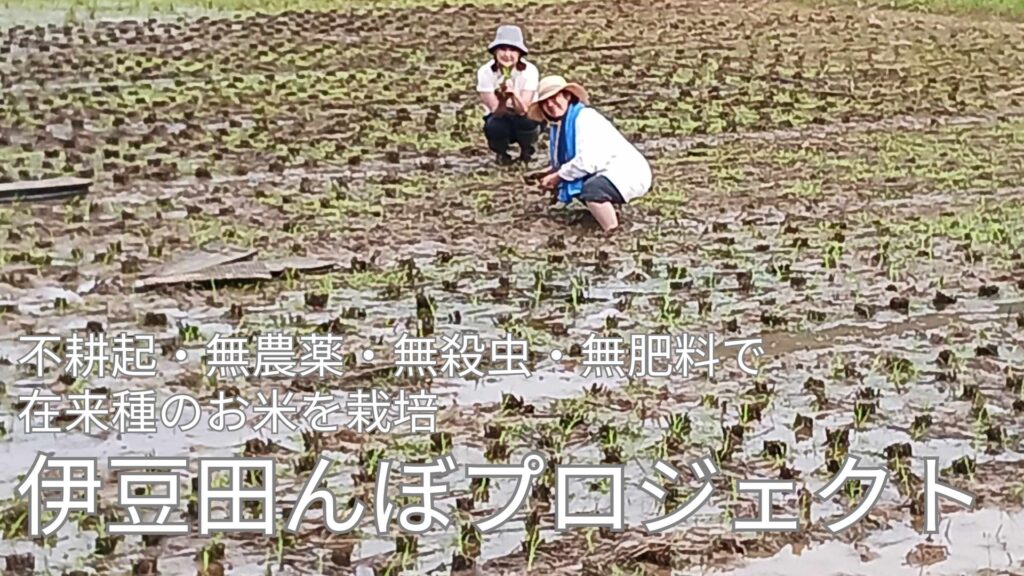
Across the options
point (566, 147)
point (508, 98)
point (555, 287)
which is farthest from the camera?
point (508, 98)

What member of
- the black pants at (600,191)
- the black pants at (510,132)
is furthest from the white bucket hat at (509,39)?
the black pants at (600,191)

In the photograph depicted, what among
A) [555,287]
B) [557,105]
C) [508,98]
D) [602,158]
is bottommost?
[555,287]

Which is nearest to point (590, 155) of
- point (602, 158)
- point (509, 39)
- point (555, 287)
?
point (602, 158)

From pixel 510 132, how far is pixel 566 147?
3.58 feet

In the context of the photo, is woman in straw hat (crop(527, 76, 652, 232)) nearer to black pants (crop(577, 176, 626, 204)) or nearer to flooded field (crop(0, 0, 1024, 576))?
black pants (crop(577, 176, 626, 204))

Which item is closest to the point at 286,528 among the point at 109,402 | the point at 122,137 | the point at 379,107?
the point at 109,402

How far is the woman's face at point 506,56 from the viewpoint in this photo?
6469mm

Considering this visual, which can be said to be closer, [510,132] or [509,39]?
[509,39]

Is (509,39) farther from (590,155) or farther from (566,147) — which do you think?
(590,155)

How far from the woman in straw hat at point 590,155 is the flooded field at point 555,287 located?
15 centimetres

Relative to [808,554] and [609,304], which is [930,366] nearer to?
[609,304]

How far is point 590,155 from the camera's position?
5.69 m

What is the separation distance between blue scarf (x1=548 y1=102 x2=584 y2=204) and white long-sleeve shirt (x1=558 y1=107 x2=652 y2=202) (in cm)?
2

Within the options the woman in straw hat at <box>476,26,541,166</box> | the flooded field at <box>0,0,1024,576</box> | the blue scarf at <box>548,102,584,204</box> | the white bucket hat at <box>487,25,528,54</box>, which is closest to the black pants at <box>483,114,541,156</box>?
the woman in straw hat at <box>476,26,541,166</box>
